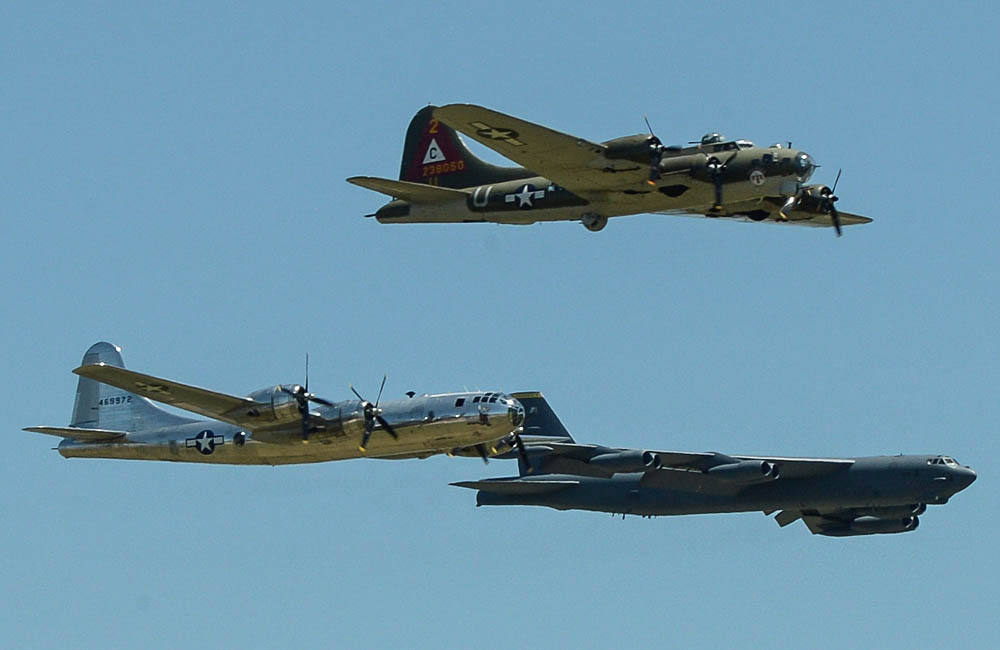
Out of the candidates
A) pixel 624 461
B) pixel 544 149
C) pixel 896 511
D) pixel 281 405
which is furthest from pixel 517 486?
pixel 544 149

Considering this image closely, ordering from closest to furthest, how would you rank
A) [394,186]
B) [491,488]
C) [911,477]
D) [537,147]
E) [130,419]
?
[537,147], [394,186], [130,419], [911,477], [491,488]

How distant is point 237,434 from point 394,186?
12.0 metres

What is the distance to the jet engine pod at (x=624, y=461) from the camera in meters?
80.4

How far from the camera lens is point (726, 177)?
6016 centimetres

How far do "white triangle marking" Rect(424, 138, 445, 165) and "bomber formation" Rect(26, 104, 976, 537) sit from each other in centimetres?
8

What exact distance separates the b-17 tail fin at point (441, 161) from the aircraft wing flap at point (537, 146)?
541cm

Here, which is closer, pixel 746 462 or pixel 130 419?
pixel 130 419

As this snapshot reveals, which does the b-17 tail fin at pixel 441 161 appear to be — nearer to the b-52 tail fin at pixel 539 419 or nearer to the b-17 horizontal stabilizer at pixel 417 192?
the b-17 horizontal stabilizer at pixel 417 192

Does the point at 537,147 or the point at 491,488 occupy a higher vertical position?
the point at 537,147

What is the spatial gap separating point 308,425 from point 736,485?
1037 inches

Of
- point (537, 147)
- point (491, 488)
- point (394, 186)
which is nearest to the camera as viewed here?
point (537, 147)

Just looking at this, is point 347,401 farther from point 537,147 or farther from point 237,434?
point 537,147

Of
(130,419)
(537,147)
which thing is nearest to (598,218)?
(537,147)

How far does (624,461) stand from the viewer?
8056 cm
